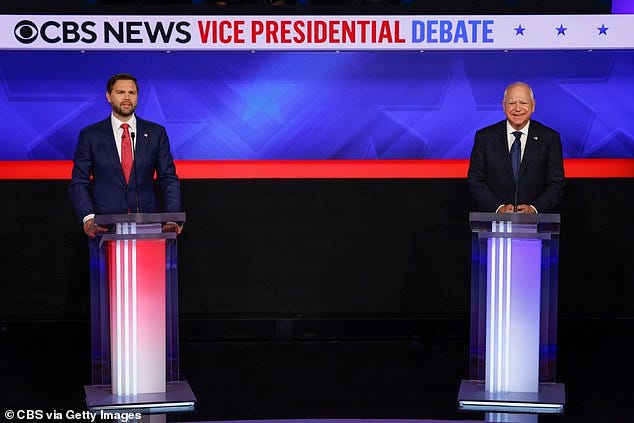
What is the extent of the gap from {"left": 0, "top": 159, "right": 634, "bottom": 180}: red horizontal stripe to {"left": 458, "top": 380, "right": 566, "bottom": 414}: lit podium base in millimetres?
1968

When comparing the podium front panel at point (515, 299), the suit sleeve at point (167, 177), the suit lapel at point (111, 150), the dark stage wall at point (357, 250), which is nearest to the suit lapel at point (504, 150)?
the podium front panel at point (515, 299)

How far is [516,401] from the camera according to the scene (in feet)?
14.6

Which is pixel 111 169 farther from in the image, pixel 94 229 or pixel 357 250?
pixel 357 250

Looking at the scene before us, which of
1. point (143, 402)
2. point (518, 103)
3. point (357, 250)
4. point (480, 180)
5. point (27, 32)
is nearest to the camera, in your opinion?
point (143, 402)

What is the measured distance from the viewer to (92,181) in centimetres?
493

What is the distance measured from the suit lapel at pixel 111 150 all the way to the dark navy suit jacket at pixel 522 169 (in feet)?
5.28

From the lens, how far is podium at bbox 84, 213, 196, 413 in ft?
14.5

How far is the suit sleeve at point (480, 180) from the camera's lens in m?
4.91

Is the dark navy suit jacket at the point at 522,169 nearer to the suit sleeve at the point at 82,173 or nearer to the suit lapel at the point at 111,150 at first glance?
the suit lapel at the point at 111,150

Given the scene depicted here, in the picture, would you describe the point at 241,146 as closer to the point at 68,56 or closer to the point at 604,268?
the point at 68,56

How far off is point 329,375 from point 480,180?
1.18m

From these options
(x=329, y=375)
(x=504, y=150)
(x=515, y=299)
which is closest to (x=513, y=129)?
(x=504, y=150)

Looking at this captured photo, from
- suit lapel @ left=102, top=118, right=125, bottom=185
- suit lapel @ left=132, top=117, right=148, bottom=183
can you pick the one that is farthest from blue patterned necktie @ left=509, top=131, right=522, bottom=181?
suit lapel @ left=102, top=118, right=125, bottom=185
